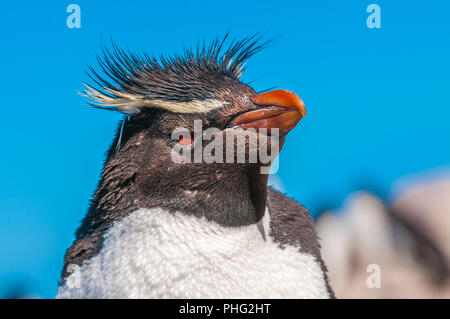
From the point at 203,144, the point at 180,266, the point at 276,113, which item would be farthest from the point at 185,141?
the point at 180,266

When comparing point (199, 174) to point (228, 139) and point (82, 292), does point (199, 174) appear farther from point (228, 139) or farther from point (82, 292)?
point (82, 292)

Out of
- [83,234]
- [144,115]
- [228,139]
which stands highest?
[144,115]

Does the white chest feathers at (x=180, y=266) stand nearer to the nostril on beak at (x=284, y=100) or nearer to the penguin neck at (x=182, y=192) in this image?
the penguin neck at (x=182, y=192)

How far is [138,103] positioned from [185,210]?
1.68ft

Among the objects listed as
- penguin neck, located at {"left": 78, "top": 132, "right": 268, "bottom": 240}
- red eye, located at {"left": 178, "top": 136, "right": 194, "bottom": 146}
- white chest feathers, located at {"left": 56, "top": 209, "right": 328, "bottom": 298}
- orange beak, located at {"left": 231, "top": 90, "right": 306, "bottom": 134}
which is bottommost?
white chest feathers, located at {"left": 56, "top": 209, "right": 328, "bottom": 298}

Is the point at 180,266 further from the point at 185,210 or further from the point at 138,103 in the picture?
the point at 138,103

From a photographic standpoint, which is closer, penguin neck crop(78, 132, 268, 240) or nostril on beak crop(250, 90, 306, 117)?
nostril on beak crop(250, 90, 306, 117)

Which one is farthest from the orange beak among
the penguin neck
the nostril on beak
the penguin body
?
the penguin body

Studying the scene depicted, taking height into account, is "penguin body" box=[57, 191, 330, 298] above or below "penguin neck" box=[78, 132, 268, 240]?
below

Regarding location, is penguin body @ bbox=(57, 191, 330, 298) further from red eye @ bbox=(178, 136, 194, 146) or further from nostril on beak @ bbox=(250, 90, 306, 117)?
nostril on beak @ bbox=(250, 90, 306, 117)

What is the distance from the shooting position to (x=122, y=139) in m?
1.97

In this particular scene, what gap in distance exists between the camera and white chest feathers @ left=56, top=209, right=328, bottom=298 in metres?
1.67
